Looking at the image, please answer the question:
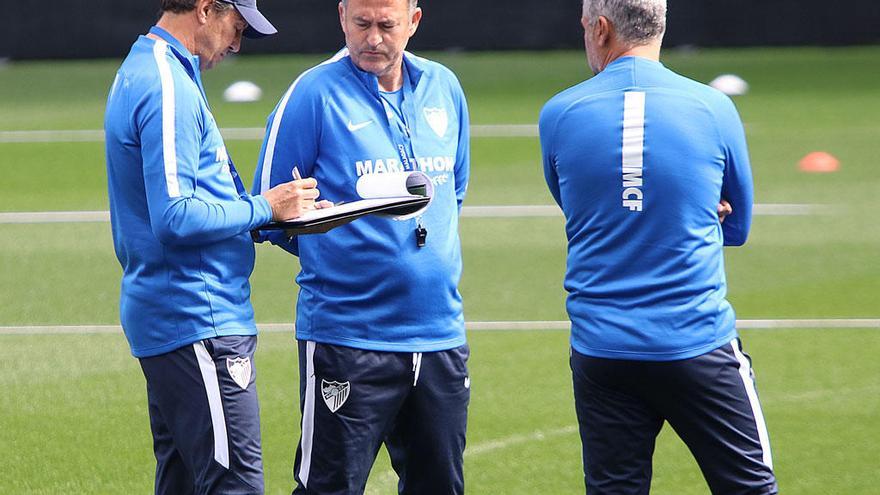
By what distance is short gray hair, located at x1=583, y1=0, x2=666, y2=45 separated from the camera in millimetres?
3965

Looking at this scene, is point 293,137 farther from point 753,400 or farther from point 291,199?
point 753,400

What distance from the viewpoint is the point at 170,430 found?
13.9ft

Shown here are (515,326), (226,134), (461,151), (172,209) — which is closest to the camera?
(172,209)

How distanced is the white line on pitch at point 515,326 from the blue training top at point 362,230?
13.3 feet

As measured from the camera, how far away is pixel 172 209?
3.91 metres

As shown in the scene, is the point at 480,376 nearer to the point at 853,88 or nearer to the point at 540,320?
the point at 540,320

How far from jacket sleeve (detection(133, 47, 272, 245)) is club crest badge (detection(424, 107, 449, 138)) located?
0.94 meters

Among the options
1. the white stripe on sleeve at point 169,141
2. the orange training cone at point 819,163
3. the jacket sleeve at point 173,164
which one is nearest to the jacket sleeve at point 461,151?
the jacket sleeve at point 173,164

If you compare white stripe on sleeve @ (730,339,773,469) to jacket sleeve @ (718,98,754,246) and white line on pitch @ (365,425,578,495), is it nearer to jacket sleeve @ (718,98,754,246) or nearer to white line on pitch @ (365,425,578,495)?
jacket sleeve @ (718,98,754,246)

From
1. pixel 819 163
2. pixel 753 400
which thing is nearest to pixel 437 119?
pixel 753 400

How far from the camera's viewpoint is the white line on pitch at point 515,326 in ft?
28.2

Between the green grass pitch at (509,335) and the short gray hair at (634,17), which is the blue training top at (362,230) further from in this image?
the green grass pitch at (509,335)

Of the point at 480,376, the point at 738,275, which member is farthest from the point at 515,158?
the point at 480,376

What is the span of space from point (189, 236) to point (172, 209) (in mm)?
98
